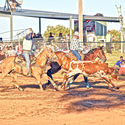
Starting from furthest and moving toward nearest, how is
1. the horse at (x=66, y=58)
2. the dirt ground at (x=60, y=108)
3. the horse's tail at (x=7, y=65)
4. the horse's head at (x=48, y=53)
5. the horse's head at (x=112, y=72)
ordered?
the horse at (x=66, y=58) < the horse's head at (x=112, y=72) < the horse's tail at (x=7, y=65) < the horse's head at (x=48, y=53) < the dirt ground at (x=60, y=108)

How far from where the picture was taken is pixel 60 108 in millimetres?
10648

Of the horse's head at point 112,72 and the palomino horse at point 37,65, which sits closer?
the palomino horse at point 37,65

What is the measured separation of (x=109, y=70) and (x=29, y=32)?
3738mm

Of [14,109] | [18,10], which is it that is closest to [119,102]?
[14,109]

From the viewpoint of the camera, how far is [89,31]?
4181cm

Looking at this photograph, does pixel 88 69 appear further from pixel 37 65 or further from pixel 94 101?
pixel 94 101

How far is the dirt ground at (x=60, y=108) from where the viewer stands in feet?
29.3

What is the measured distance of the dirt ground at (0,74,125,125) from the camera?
351 inches

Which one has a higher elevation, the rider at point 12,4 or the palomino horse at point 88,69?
the rider at point 12,4

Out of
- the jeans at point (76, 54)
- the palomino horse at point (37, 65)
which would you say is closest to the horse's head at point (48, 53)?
the palomino horse at point (37, 65)

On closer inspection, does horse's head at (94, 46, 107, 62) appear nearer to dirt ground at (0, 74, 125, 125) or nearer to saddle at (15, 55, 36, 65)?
dirt ground at (0, 74, 125, 125)

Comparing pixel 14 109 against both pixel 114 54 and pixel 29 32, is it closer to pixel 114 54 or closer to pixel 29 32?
pixel 29 32

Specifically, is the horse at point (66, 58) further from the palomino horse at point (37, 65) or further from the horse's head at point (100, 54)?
the palomino horse at point (37, 65)

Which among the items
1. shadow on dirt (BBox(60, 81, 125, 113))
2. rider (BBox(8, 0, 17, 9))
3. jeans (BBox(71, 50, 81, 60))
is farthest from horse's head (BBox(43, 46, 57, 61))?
rider (BBox(8, 0, 17, 9))
